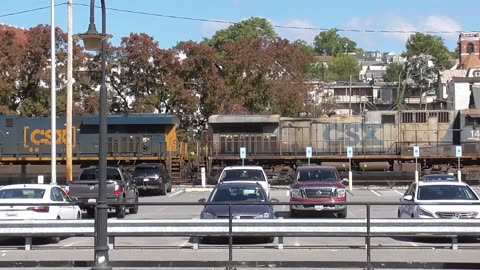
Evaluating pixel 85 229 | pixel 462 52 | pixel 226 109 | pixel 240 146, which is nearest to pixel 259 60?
pixel 226 109

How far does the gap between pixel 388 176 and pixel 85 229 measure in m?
29.0

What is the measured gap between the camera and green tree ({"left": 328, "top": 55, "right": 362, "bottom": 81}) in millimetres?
156212

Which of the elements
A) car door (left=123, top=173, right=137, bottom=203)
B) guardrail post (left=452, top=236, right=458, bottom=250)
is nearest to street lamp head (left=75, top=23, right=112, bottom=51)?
guardrail post (left=452, top=236, right=458, bottom=250)

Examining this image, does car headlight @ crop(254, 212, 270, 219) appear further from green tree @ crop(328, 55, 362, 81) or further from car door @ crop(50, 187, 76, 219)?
green tree @ crop(328, 55, 362, 81)

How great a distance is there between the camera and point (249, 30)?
101938mm

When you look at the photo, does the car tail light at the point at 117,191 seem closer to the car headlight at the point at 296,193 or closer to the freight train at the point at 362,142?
the car headlight at the point at 296,193

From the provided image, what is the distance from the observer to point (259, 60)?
57000 mm

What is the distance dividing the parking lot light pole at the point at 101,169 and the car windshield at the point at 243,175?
14751 mm

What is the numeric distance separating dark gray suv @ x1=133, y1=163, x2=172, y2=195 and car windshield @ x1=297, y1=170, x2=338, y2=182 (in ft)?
43.8

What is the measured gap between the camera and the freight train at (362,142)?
42.1m

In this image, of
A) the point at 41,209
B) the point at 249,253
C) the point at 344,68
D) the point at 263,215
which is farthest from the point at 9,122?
the point at 344,68

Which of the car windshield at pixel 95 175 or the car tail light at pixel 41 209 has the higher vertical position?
the car windshield at pixel 95 175

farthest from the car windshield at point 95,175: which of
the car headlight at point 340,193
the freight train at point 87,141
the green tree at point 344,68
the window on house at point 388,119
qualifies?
the green tree at point 344,68

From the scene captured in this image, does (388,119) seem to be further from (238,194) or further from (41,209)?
(41,209)
